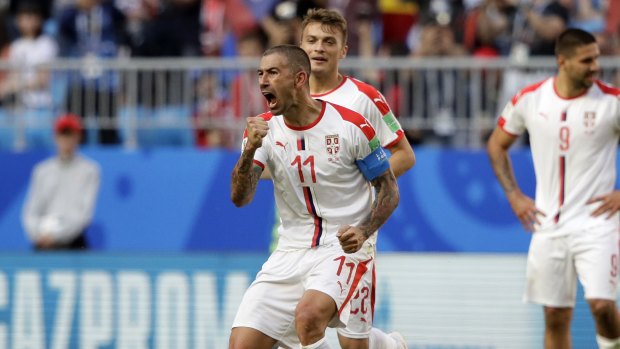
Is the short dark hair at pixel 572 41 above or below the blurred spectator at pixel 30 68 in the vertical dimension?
above

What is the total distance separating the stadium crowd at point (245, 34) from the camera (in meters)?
15.2

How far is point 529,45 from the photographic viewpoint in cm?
1521

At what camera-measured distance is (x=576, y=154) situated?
10258 mm

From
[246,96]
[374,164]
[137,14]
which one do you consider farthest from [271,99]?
[137,14]

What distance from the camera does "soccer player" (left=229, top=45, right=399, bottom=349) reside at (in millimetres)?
8242

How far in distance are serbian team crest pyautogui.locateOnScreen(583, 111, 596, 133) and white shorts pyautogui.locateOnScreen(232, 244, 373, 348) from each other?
105 inches

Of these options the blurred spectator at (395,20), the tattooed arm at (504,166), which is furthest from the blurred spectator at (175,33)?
the tattooed arm at (504,166)

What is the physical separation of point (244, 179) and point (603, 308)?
3.41 metres

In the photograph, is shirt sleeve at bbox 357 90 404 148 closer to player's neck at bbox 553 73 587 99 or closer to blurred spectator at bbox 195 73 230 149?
Result: player's neck at bbox 553 73 587 99

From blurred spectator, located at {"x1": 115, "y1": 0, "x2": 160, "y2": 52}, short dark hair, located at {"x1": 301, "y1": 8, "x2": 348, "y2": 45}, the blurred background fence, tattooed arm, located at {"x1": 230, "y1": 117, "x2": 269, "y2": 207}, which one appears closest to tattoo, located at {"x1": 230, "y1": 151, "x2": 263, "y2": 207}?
tattooed arm, located at {"x1": 230, "y1": 117, "x2": 269, "y2": 207}

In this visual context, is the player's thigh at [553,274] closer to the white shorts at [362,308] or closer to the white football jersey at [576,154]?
the white football jersey at [576,154]

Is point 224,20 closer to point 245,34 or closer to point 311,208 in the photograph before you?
point 245,34

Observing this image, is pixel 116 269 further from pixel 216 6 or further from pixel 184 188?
pixel 216 6

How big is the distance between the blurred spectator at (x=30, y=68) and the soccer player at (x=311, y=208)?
7.72 meters
